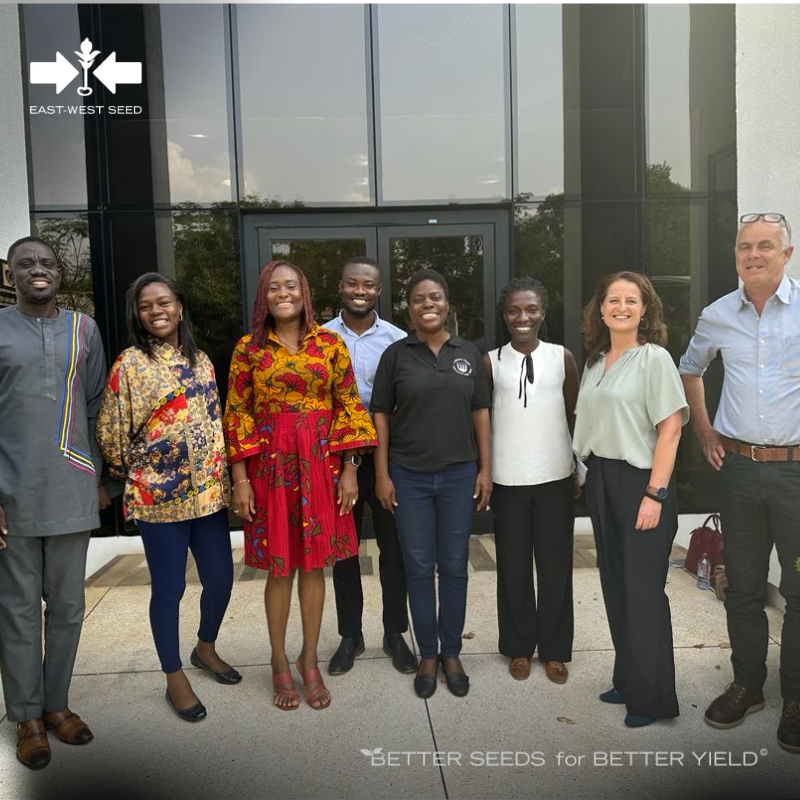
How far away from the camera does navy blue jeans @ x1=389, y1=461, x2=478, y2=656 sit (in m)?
3.06

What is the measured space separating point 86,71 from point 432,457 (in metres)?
4.46

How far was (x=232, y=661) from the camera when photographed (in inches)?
138

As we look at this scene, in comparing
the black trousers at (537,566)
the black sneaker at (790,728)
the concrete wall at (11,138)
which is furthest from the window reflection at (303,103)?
the black sneaker at (790,728)

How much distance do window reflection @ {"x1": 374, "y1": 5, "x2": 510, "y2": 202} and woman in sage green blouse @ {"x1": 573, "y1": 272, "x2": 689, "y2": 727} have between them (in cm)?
304

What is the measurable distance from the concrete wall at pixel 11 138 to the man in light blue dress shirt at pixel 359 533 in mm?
2889

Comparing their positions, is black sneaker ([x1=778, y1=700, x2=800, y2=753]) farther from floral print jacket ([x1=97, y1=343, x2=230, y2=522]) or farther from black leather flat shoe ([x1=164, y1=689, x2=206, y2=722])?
floral print jacket ([x1=97, y1=343, x2=230, y2=522])

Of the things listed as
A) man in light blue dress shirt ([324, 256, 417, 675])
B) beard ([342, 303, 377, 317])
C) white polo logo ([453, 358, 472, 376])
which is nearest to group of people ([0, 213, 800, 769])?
white polo logo ([453, 358, 472, 376])

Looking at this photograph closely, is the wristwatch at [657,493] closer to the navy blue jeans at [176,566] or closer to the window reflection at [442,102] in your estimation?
the navy blue jeans at [176,566]

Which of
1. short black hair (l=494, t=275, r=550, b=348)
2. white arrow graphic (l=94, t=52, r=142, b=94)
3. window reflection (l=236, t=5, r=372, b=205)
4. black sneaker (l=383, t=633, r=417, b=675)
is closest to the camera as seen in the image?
short black hair (l=494, t=275, r=550, b=348)

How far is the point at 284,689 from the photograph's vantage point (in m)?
3.02

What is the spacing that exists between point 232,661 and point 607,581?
77.7 inches

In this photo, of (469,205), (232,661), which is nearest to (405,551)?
(232,661)

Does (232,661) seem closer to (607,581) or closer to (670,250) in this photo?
(607,581)

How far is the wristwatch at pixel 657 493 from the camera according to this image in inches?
106
